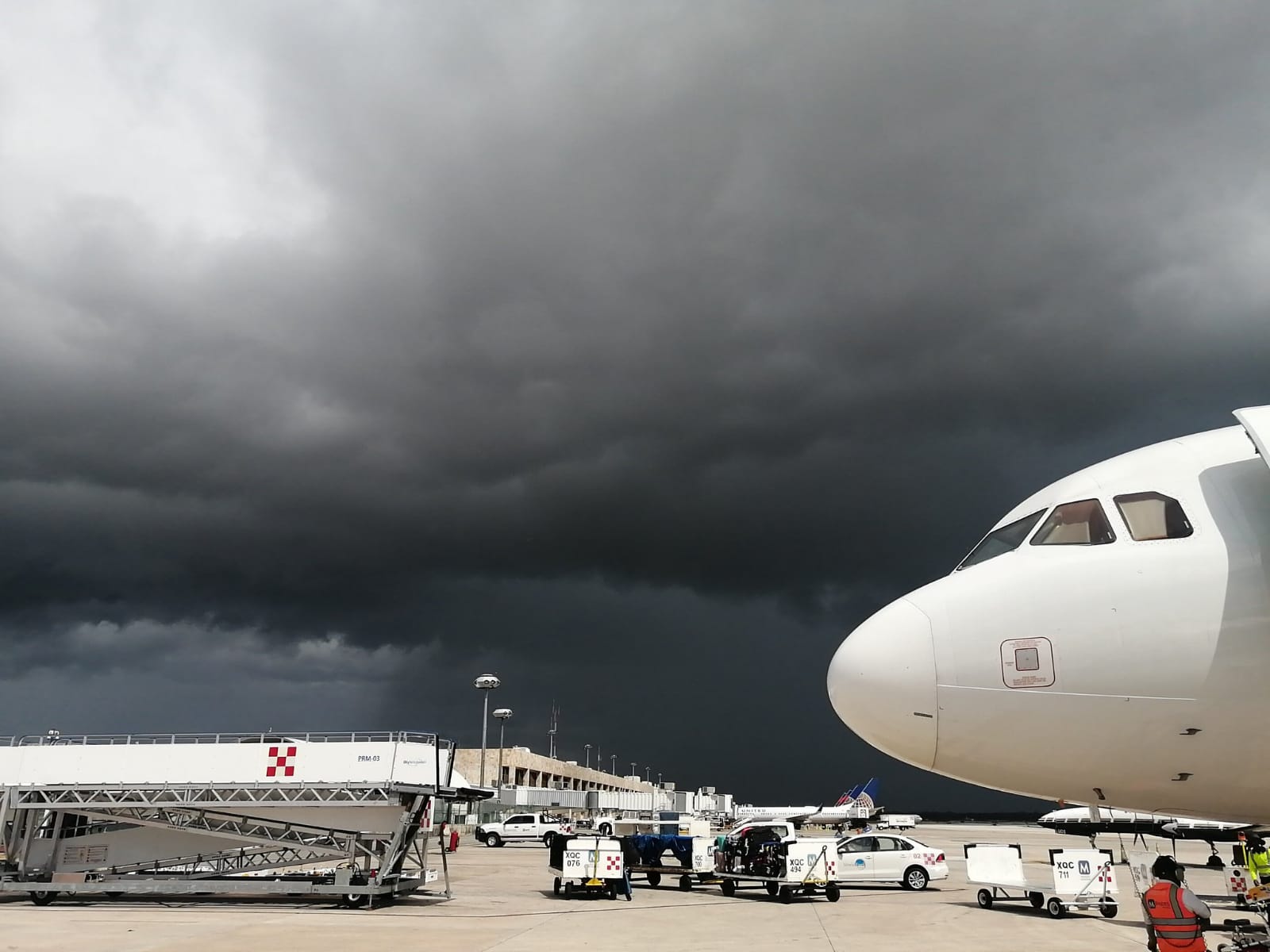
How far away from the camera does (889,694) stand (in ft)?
20.9

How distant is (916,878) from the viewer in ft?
108

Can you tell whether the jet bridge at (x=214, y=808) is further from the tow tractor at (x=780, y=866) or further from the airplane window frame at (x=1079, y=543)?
the airplane window frame at (x=1079, y=543)

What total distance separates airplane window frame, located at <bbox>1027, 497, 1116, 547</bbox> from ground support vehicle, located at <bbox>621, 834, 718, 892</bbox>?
91.7 ft

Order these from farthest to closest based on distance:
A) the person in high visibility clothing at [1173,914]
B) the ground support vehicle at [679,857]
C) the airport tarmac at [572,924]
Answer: the ground support vehicle at [679,857]
the airport tarmac at [572,924]
the person in high visibility clothing at [1173,914]

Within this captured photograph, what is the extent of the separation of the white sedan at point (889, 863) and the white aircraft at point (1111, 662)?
93.8 feet

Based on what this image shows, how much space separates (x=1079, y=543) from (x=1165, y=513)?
0.60 m

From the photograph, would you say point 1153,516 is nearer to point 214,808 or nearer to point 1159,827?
point 214,808

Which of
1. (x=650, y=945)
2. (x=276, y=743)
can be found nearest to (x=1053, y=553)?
(x=650, y=945)

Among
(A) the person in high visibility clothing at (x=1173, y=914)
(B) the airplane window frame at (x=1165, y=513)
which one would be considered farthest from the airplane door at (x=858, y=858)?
(B) the airplane window frame at (x=1165, y=513)

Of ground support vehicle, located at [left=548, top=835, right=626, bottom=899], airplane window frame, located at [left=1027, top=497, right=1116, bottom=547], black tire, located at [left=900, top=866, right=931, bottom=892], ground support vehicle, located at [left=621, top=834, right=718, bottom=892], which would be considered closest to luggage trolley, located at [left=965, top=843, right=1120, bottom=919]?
black tire, located at [left=900, top=866, right=931, bottom=892]

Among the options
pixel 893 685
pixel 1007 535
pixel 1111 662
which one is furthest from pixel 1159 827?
pixel 893 685

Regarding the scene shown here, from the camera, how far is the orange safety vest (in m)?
11.9

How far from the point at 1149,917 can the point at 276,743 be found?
2204 cm

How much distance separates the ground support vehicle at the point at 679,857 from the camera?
32.2 m
